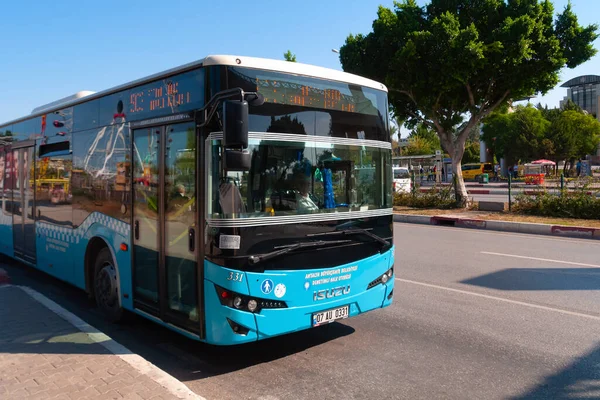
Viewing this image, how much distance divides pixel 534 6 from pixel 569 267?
11369 millimetres

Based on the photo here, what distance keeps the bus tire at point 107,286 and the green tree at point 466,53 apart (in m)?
14.1

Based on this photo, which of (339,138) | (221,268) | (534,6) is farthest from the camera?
(534,6)

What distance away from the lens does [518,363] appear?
4996 millimetres

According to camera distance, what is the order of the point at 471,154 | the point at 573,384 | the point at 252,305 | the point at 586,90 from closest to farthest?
the point at 573,384
the point at 252,305
the point at 471,154
the point at 586,90

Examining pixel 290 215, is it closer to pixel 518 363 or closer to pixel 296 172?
pixel 296 172

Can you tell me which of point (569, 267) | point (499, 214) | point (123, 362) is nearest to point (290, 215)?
point (123, 362)

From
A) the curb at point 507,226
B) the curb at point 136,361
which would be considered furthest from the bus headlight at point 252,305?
the curb at point 507,226

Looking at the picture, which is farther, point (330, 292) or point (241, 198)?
point (330, 292)

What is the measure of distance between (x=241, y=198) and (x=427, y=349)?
2.61m

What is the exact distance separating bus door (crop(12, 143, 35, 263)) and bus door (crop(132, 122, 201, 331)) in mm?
3897

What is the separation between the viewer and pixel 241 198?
4617 millimetres

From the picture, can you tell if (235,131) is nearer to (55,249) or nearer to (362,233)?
(362,233)

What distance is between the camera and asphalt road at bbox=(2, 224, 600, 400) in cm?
451

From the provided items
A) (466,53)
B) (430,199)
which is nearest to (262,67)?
(466,53)
